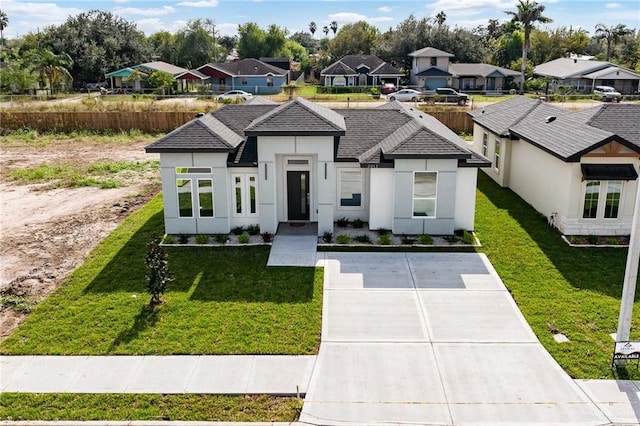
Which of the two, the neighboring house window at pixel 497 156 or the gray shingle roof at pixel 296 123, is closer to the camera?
the gray shingle roof at pixel 296 123

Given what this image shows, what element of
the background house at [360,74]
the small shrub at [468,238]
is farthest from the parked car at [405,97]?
the small shrub at [468,238]

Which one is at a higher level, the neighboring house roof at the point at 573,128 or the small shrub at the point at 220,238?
the neighboring house roof at the point at 573,128

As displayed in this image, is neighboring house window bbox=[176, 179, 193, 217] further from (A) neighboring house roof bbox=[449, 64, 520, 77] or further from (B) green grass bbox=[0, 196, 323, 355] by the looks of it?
(A) neighboring house roof bbox=[449, 64, 520, 77]

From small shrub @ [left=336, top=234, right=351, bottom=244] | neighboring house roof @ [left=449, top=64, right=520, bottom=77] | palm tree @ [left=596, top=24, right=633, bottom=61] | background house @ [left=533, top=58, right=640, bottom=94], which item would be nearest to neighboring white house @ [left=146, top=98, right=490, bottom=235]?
small shrub @ [left=336, top=234, right=351, bottom=244]

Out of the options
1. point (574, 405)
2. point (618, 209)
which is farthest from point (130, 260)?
point (618, 209)

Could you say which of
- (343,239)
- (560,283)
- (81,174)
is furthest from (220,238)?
(81,174)

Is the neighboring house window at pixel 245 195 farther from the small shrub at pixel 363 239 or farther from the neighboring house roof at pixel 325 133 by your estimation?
the small shrub at pixel 363 239

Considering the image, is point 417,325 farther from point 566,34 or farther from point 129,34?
point 566,34
